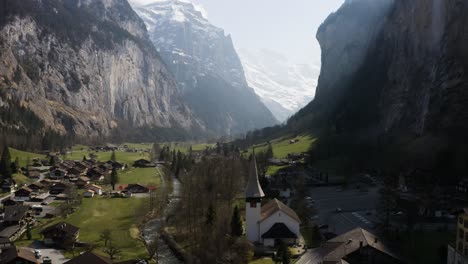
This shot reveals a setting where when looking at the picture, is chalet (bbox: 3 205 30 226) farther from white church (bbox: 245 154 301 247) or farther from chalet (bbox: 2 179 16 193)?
white church (bbox: 245 154 301 247)

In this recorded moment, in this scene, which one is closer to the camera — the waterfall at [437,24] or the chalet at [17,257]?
the chalet at [17,257]

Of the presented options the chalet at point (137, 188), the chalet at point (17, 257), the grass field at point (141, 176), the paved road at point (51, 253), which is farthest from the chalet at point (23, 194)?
the chalet at point (17, 257)

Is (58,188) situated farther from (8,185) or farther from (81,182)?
(81,182)

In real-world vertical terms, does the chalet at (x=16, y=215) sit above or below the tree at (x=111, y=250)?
above

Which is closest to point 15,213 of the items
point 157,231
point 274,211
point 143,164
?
point 157,231

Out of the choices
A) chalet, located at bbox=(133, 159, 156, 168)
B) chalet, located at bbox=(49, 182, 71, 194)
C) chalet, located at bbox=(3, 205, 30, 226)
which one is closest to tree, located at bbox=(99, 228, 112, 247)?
chalet, located at bbox=(3, 205, 30, 226)

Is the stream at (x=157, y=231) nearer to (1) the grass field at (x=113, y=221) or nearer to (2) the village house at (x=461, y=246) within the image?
(1) the grass field at (x=113, y=221)

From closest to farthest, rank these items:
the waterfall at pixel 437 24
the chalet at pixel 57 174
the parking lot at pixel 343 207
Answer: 1. the parking lot at pixel 343 207
2. the waterfall at pixel 437 24
3. the chalet at pixel 57 174
